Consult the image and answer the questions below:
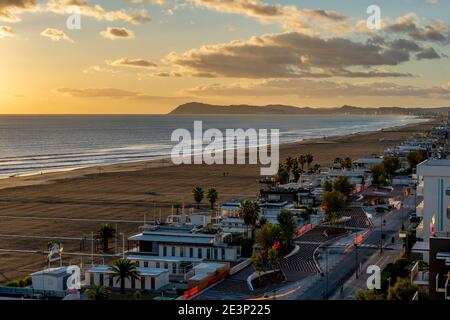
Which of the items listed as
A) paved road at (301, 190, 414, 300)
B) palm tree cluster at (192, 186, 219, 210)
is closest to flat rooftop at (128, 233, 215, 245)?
paved road at (301, 190, 414, 300)

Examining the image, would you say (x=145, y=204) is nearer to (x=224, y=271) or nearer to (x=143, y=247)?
(x=143, y=247)

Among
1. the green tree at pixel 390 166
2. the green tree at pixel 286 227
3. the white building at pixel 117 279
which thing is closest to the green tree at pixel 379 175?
the green tree at pixel 390 166

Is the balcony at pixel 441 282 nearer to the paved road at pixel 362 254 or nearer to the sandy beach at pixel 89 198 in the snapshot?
the paved road at pixel 362 254

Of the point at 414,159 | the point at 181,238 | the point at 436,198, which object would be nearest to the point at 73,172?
the point at 414,159

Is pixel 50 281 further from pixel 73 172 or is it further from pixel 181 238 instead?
pixel 73 172

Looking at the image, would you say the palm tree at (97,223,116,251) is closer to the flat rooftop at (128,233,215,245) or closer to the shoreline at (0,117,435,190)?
the flat rooftop at (128,233,215,245)
